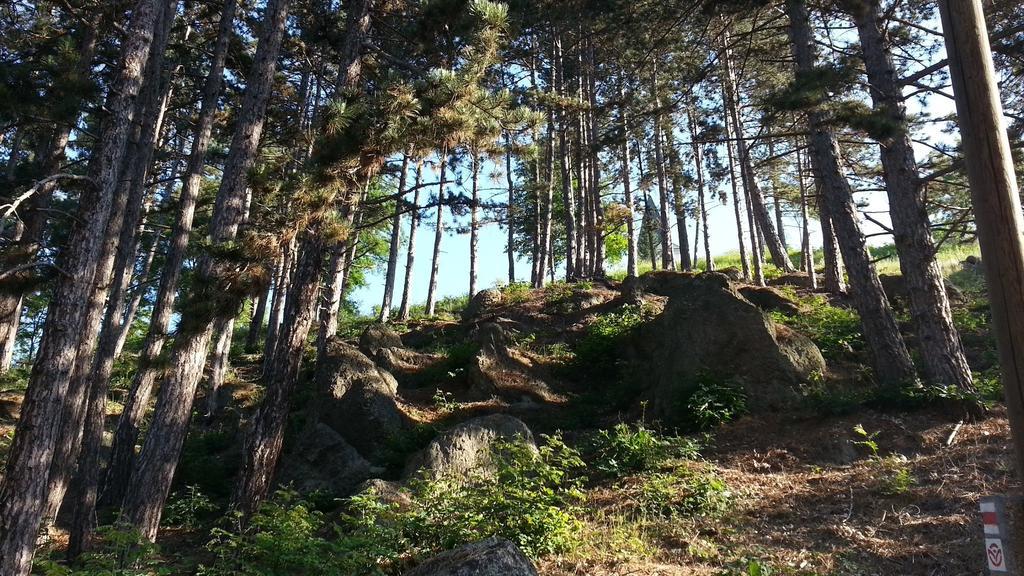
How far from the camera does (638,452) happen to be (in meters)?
8.59

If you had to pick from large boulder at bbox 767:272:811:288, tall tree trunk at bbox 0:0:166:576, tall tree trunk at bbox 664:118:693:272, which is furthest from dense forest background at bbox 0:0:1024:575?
tall tree trunk at bbox 664:118:693:272

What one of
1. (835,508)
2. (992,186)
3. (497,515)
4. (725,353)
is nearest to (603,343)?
(725,353)

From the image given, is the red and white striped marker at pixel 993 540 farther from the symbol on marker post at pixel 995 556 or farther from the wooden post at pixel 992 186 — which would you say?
the wooden post at pixel 992 186

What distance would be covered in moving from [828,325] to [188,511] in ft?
45.6

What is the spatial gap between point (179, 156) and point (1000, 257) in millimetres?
17332

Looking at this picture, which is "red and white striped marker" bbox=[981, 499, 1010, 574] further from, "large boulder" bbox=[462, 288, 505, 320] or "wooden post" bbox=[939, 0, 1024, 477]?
"large boulder" bbox=[462, 288, 505, 320]

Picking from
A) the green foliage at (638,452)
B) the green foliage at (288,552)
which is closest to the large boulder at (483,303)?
the green foliage at (638,452)

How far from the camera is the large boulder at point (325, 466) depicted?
421 inches

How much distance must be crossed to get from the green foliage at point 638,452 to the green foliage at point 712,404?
3.36ft

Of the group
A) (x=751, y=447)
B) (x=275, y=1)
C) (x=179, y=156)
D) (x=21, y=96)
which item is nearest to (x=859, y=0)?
(x=751, y=447)

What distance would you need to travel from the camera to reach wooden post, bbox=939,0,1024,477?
302 cm

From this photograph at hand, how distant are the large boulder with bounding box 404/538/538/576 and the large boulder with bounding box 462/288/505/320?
576 inches

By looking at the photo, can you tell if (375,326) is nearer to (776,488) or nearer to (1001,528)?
(776,488)

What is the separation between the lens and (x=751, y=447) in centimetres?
898
